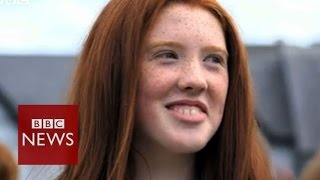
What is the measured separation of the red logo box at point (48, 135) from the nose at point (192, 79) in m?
0.24

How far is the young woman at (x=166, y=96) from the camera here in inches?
30.8

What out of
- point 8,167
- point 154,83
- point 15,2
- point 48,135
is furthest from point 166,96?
point 15,2

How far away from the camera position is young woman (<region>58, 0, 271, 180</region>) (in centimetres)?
78

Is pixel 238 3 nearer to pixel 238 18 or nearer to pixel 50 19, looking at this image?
pixel 238 18

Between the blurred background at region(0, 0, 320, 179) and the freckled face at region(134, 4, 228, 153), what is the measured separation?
39 centimetres

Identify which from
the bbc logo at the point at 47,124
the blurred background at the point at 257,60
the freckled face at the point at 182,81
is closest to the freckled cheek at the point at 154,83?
the freckled face at the point at 182,81

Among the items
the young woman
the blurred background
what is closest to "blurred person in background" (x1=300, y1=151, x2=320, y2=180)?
the blurred background

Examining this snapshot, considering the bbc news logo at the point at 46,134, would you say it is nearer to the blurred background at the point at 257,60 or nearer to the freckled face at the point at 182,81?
the blurred background at the point at 257,60

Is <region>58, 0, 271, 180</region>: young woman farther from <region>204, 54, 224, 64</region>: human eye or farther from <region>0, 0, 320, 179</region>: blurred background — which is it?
<region>0, 0, 320, 179</region>: blurred background

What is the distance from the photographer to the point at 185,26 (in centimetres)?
80

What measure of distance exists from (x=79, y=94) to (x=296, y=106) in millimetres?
649

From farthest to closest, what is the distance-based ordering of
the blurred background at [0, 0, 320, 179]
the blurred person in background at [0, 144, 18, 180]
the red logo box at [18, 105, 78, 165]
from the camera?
the blurred background at [0, 0, 320, 179], the blurred person in background at [0, 144, 18, 180], the red logo box at [18, 105, 78, 165]

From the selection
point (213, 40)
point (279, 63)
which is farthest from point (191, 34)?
point (279, 63)

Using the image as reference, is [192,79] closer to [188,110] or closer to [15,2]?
[188,110]
